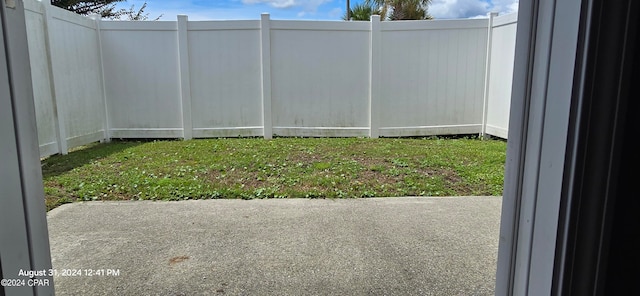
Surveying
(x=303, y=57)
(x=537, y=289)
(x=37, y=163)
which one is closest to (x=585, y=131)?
(x=537, y=289)

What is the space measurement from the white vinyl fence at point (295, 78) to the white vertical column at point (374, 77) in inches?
0.7

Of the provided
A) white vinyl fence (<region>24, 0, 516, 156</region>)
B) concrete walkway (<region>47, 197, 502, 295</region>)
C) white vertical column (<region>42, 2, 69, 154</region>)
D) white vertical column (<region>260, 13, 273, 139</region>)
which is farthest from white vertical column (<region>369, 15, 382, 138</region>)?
white vertical column (<region>42, 2, 69, 154</region>)

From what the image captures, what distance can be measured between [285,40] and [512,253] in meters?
6.10

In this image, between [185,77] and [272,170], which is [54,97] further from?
[272,170]

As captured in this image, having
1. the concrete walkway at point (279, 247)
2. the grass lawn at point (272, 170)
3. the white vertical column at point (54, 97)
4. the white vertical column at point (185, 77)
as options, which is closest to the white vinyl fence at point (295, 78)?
the white vertical column at point (185, 77)

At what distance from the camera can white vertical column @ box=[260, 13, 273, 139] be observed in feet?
21.3

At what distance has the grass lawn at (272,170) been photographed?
12.8 ft

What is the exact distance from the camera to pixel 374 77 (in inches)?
264

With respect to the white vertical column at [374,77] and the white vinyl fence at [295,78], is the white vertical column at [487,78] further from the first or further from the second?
the white vertical column at [374,77]

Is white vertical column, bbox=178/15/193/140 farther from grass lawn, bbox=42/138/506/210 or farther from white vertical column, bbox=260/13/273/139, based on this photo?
white vertical column, bbox=260/13/273/139

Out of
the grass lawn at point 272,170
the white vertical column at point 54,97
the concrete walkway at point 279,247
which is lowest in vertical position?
the concrete walkway at point 279,247

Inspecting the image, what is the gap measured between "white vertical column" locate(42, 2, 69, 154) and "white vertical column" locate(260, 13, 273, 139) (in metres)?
2.89

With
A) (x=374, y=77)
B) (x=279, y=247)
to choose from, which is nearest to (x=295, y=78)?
(x=374, y=77)

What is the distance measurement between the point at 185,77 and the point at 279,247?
4792mm
